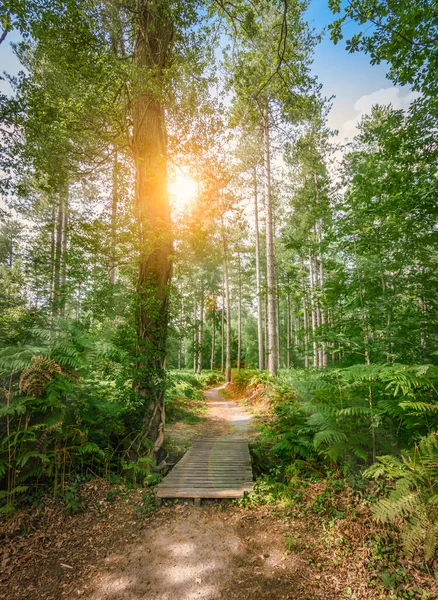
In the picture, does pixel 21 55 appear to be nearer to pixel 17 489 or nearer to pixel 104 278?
pixel 104 278

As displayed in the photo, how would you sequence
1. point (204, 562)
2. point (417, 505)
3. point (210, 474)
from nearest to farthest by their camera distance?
point (417, 505), point (204, 562), point (210, 474)

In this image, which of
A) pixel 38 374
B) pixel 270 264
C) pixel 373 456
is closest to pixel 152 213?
pixel 38 374

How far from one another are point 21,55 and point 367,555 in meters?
17.1

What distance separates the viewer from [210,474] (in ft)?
13.2

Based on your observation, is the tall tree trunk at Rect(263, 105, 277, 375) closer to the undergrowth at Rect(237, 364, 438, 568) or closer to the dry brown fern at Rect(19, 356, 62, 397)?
the undergrowth at Rect(237, 364, 438, 568)

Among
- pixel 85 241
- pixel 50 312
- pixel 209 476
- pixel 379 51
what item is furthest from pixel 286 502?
pixel 379 51

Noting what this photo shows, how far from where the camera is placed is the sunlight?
501 centimetres

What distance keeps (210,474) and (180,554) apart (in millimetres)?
1409

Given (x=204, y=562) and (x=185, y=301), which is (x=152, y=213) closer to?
(x=185, y=301)

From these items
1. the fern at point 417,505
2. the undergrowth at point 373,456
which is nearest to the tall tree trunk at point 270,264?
the undergrowth at point 373,456

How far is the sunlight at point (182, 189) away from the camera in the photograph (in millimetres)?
5012

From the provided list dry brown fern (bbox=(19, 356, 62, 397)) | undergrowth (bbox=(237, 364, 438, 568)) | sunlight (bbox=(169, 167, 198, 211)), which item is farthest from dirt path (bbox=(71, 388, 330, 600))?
sunlight (bbox=(169, 167, 198, 211))

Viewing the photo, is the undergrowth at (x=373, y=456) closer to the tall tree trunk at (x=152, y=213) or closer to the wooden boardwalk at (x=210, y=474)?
the wooden boardwalk at (x=210, y=474)

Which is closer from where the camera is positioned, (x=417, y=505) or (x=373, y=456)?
(x=417, y=505)
